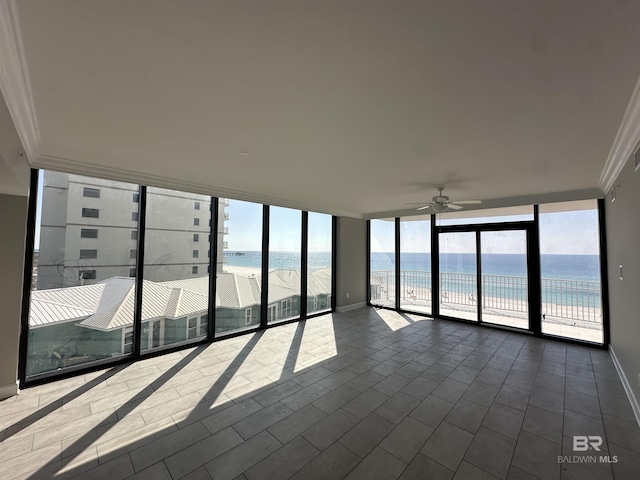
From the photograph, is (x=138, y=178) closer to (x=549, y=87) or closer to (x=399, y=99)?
(x=399, y=99)

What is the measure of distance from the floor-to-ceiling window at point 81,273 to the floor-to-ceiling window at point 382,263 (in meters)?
5.54

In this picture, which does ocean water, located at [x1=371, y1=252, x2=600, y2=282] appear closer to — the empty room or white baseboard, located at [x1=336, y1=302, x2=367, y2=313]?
the empty room

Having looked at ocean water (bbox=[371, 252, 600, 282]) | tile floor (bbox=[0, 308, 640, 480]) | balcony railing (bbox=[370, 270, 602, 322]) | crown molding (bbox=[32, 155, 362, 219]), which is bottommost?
tile floor (bbox=[0, 308, 640, 480])

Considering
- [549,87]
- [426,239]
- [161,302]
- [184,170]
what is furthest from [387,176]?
[161,302]

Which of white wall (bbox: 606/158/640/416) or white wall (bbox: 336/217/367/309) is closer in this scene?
white wall (bbox: 606/158/640/416)

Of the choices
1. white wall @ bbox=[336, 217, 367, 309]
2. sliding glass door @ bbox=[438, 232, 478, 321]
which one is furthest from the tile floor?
white wall @ bbox=[336, 217, 367, 309]

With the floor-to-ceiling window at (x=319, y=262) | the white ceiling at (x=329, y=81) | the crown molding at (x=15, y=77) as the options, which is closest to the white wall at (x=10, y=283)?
the white ceiling at (x=329, y=81)

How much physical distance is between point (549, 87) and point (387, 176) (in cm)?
210

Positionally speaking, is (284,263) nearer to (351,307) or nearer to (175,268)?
(175,268)

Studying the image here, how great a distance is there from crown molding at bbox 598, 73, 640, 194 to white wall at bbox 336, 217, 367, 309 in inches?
183

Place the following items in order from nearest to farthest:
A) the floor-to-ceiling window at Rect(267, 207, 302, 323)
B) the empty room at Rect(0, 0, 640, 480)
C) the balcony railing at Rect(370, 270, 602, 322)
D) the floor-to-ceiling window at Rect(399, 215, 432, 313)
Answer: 1. the empty room at Rect(0, 0, 640, 480)
2. the balcony railing at Rect(370, 270, 602, 322)
3. the floor-to-ceiling window at Rect(267, 207, 302, 323)
4. the floor-to-ceiling window at Rect(399, 215, 432, 313)

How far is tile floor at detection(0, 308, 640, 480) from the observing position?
1.97m

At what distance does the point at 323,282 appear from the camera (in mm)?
6660

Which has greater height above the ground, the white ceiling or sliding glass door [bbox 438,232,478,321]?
the white ceiling
